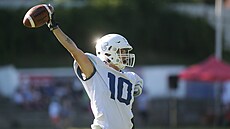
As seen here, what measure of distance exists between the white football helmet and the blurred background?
43.0 ft

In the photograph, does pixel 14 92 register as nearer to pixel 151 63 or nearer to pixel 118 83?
pixel 151 63

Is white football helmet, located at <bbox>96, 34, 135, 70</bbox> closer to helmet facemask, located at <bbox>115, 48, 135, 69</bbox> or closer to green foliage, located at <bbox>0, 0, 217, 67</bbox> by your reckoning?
helmet facemask, located at <bbox>115, 48, 135, 69</bbox>

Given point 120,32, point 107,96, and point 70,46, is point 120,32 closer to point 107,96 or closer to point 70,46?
point 107,96

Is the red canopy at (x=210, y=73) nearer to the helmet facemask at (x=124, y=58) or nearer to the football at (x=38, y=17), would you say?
the helmet facemask at (x=124, y=58)

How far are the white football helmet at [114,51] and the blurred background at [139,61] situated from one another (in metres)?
13.1

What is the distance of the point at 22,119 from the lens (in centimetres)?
2527

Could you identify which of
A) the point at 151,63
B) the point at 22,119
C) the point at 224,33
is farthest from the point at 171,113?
the point at 224,33

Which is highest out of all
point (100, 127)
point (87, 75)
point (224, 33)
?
point (87, 75)

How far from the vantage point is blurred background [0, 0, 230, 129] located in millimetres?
24703

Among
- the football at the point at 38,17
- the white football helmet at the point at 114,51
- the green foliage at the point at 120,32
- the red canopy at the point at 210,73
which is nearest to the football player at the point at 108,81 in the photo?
the white football helmet at the point at 114,51

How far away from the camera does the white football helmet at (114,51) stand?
233 inches

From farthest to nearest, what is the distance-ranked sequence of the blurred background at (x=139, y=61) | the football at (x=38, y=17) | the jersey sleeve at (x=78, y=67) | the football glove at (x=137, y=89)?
the blurred background at (x=139, y=61) → the football glove at (x=137, y=89) → the jersey sleeve at (x=78, y=67) → the football at (x=38, y=17)

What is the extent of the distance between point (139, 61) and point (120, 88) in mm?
30350

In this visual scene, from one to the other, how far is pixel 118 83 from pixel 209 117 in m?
19.1
